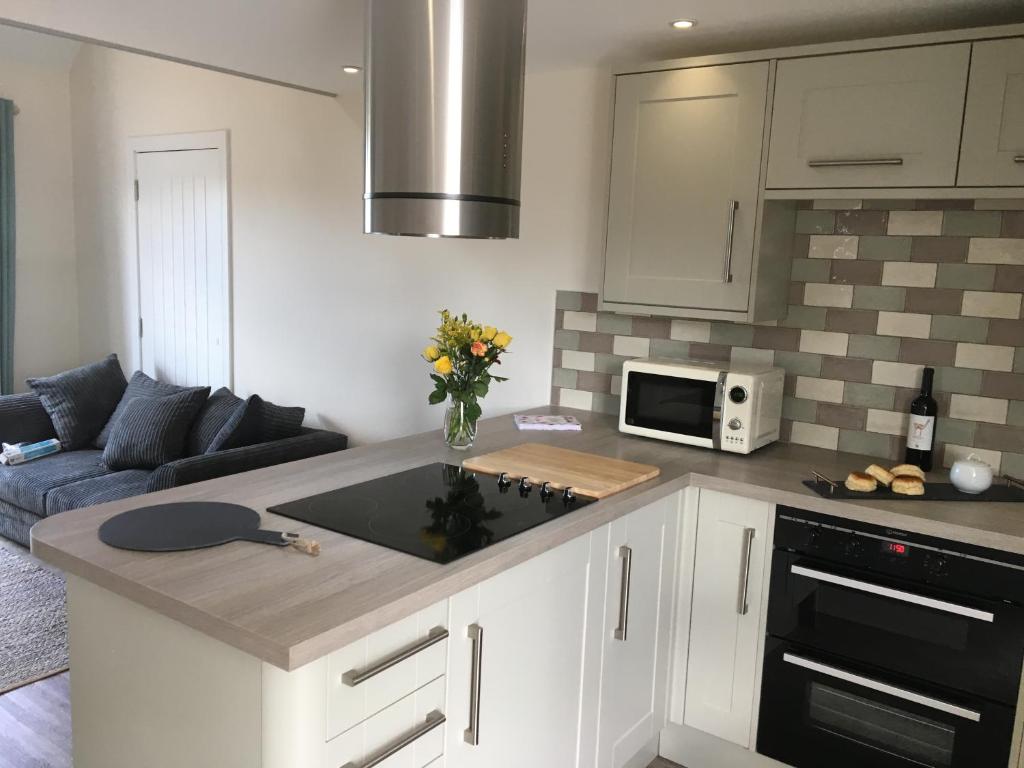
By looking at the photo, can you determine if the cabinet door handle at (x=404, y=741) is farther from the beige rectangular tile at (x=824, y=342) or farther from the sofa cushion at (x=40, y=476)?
the sofa cushion at (x=40, y=476)

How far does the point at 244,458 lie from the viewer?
353 cm

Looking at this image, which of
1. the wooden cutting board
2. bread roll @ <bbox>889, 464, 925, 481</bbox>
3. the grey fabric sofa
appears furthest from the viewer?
the grey fabric sofa

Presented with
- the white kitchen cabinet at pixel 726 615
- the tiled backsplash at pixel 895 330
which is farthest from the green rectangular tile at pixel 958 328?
the white kitchen cabinet at pixel 726 615

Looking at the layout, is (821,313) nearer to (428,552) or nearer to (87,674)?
(428,552)

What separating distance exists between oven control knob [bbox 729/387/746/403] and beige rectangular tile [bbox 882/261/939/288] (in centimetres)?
58

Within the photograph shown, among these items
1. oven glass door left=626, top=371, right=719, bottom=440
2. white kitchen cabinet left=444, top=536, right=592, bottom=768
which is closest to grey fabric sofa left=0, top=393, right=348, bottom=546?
oven glass door left=626, top=371, right=719, bottom=440

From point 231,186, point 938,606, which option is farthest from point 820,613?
point 231,186

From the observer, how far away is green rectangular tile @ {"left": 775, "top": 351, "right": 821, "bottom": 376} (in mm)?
2805

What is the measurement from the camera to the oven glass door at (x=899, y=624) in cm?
204

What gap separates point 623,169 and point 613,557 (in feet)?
4.25

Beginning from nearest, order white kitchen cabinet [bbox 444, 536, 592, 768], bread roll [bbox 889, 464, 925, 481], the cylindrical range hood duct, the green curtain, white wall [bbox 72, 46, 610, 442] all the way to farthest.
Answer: white kitchen cabinet [bbox 444, 536, 592, 768], the cylindrical range hood duct, bread roll [bbox 889, 464, 925, 481], white wall [bbox 72, 46, 610, 442], the green curtain

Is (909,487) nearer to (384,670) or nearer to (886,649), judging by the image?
(886,649)

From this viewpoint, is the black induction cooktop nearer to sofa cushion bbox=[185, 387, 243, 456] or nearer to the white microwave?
the white microwave

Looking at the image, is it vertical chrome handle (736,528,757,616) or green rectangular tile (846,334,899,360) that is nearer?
vertical chrome handle (736,528,757,616)
